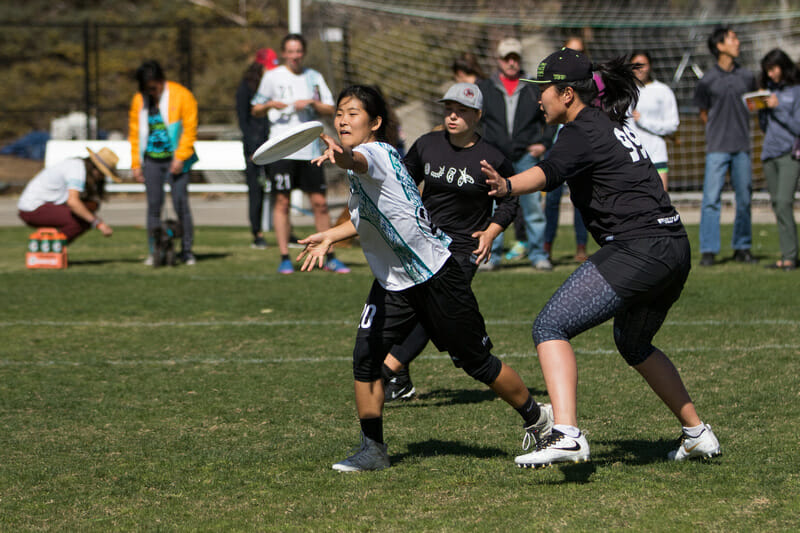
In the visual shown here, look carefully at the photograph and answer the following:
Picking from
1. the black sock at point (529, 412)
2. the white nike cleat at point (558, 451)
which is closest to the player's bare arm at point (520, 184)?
the white nike cleat at point (558, 451)

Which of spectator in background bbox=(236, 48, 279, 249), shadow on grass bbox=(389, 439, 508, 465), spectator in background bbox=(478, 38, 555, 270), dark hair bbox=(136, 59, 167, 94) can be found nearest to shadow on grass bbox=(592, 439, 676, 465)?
shadow on grass bbox=(389, 439, 508, 465)

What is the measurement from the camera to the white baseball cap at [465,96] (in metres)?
5.92

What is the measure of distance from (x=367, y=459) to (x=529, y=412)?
80 cm

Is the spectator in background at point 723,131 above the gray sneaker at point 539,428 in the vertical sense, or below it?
above

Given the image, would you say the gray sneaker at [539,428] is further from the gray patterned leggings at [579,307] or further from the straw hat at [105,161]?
the straw hat at [105,161]

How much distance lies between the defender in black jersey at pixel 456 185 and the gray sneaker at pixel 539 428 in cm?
123

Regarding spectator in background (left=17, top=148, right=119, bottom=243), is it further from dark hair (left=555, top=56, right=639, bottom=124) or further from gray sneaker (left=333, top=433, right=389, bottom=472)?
dark hair (left=555, top=56, right=639, bottom=124)

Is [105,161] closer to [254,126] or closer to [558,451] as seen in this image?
[254,126]

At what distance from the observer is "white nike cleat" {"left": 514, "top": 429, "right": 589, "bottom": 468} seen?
424 centimetres

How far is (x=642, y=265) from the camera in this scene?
14.4 feet

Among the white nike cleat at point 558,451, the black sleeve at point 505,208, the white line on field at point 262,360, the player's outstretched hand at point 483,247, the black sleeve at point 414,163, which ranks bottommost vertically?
the white line on field at point 262,360

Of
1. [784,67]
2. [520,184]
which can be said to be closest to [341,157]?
[520,184]

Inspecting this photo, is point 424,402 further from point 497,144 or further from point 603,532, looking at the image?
point 497,144

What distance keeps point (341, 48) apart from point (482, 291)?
37.7 feet
